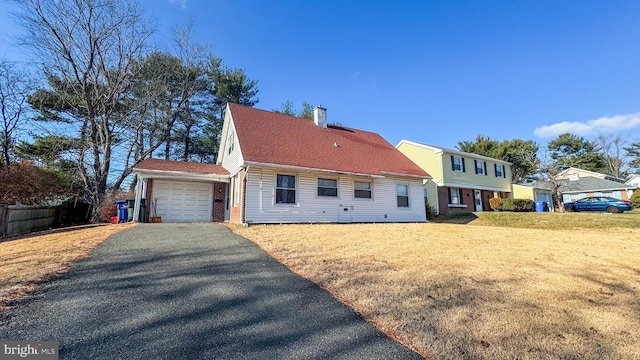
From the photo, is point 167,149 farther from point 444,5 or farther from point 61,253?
point 444,5

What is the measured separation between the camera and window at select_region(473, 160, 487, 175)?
2422 cm

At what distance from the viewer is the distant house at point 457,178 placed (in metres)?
21.7

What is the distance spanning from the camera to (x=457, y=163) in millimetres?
22781

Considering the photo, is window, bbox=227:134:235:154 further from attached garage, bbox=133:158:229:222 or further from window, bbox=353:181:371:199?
window, bbox=353:181:371:199

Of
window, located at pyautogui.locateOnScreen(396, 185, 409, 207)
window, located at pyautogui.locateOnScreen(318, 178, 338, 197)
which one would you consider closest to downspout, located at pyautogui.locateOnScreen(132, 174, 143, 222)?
window, located at pyautogui.locateOnScreen(318, 178, 338, 197)

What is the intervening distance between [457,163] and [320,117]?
510 inches

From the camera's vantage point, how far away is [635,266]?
5.27 metres

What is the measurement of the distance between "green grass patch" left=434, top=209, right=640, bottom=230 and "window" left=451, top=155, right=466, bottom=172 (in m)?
5.35

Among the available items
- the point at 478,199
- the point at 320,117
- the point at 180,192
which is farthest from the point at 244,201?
the point at 478,199

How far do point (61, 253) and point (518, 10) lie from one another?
55.8ft

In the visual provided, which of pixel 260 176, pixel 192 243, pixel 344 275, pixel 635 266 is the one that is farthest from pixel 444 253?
pixel 260 176

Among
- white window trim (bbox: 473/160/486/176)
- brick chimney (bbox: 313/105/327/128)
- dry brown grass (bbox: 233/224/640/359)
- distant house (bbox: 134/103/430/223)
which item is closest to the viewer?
dry brown grass (bbox: 233/224/640/359)

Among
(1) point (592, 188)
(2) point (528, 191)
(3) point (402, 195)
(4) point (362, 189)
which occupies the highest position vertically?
(1) point (592, 188)

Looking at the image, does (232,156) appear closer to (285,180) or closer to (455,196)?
(285,180)
